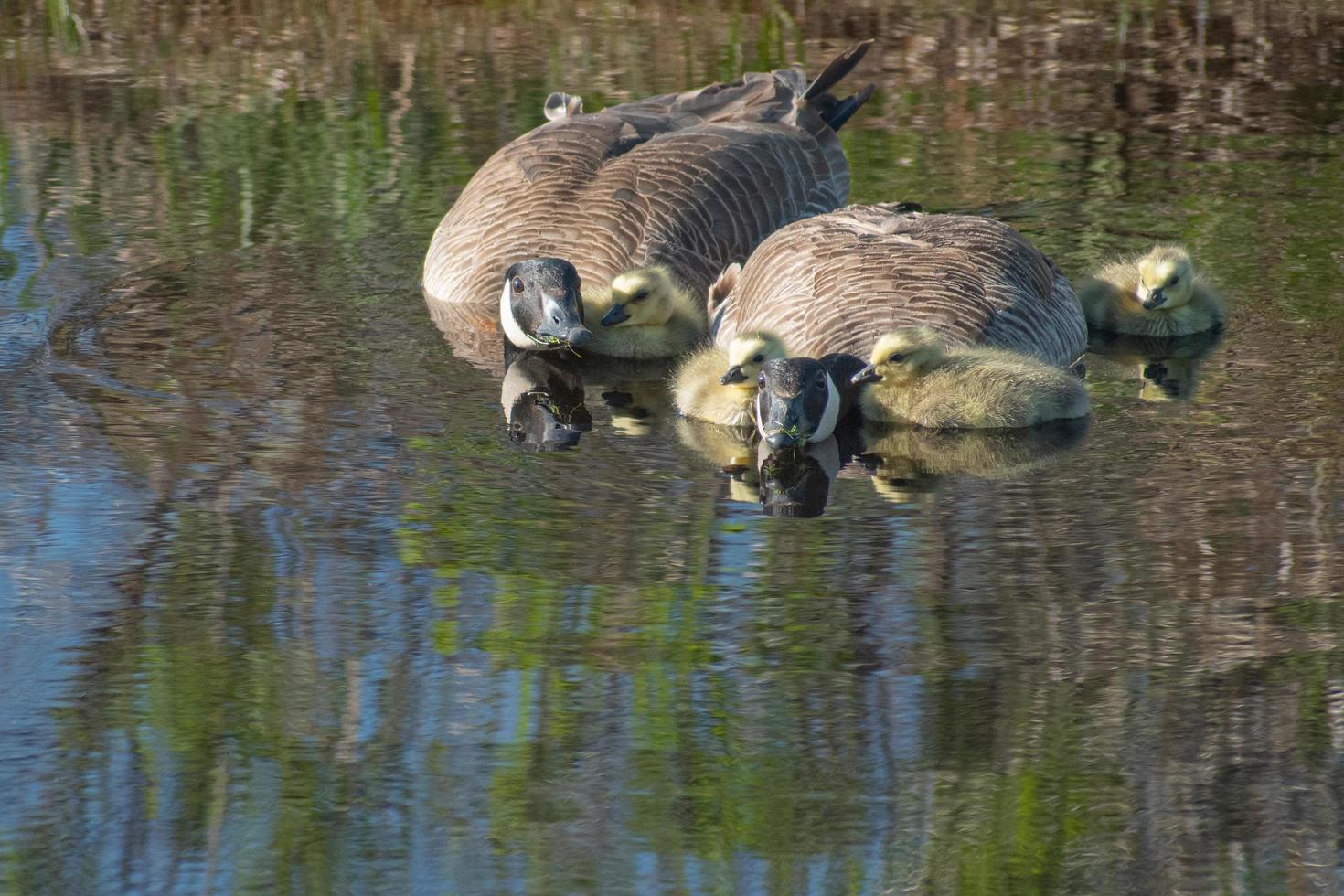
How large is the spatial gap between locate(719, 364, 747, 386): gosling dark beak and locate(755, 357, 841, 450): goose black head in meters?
0.22

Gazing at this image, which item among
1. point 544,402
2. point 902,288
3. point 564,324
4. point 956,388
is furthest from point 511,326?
point 956,388

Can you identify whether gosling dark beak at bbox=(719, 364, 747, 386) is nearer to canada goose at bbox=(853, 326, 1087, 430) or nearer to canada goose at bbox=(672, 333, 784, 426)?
canada goose at bbox=(672, 333, 784, 426)

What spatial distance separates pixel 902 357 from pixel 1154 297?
1.85 m

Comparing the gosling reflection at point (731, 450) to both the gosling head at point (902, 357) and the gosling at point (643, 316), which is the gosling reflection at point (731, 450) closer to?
the gosling head at point (902, 357)

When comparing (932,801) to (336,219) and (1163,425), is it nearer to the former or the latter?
(1163,425)

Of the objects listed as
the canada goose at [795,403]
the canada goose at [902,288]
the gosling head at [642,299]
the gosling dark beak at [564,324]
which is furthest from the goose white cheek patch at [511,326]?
the canada goose at [795,403]

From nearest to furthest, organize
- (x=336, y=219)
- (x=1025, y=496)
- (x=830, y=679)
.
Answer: (x=830, y=679) → (x=1025, y=496) → (x=336, y=219)

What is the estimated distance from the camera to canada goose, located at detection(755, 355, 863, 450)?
24.0ft

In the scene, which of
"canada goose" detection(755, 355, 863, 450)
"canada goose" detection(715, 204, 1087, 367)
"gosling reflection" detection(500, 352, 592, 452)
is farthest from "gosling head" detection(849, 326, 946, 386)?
"gosling reflection" detection(500, 352, 592, 452)

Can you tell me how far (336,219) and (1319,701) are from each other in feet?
22.8

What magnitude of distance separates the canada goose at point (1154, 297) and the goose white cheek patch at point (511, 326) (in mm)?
2612

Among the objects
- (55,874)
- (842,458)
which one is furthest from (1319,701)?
(55,874)

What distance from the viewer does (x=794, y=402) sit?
7.30 meters

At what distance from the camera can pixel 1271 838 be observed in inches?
175
